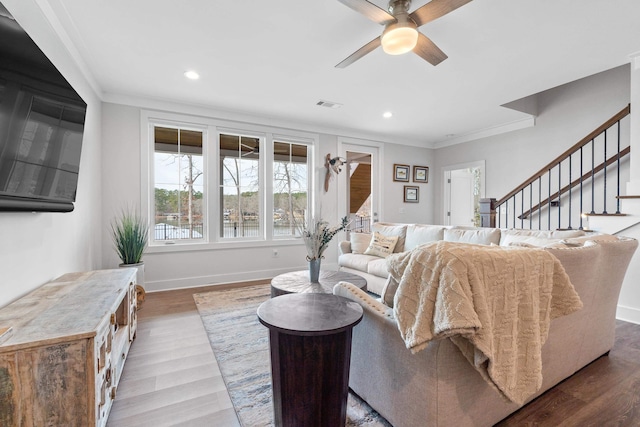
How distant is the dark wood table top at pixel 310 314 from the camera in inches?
47.3

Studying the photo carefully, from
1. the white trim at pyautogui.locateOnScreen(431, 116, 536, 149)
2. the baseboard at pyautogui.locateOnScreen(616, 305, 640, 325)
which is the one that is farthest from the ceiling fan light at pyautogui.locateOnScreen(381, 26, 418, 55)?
the white trim at pyautogui.locateOnScreen(431, 116, 536, 149)

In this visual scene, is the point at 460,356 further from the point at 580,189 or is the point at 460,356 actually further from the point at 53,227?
the point at 580,189

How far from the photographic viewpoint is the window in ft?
13.0

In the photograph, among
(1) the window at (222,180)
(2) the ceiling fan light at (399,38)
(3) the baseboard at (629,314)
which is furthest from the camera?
(1) the window at (222,180)

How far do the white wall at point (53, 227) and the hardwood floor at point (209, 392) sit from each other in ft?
2.81

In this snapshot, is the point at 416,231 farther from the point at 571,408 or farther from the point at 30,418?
the point at 30,418

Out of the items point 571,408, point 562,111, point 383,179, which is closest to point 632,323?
point 571,408

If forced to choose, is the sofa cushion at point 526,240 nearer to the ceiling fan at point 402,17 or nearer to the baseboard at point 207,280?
the ceiling fan at point 402,17

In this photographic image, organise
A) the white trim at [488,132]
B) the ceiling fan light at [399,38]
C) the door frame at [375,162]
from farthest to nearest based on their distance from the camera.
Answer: the door frame at [375,162] → the white trim at [488,132] → the ceiling fan light at [399,38]

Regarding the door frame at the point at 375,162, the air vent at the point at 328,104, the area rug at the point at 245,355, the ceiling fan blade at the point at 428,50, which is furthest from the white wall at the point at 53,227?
the door frame at the point at 375,162

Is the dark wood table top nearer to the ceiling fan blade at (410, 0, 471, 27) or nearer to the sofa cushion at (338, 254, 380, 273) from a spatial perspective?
the ceiling fan blade at (410, 0, 471, 27)

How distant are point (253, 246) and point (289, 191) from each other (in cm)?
106

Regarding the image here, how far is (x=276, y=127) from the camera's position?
15.2ft

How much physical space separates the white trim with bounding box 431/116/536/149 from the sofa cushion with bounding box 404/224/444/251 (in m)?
2.70
